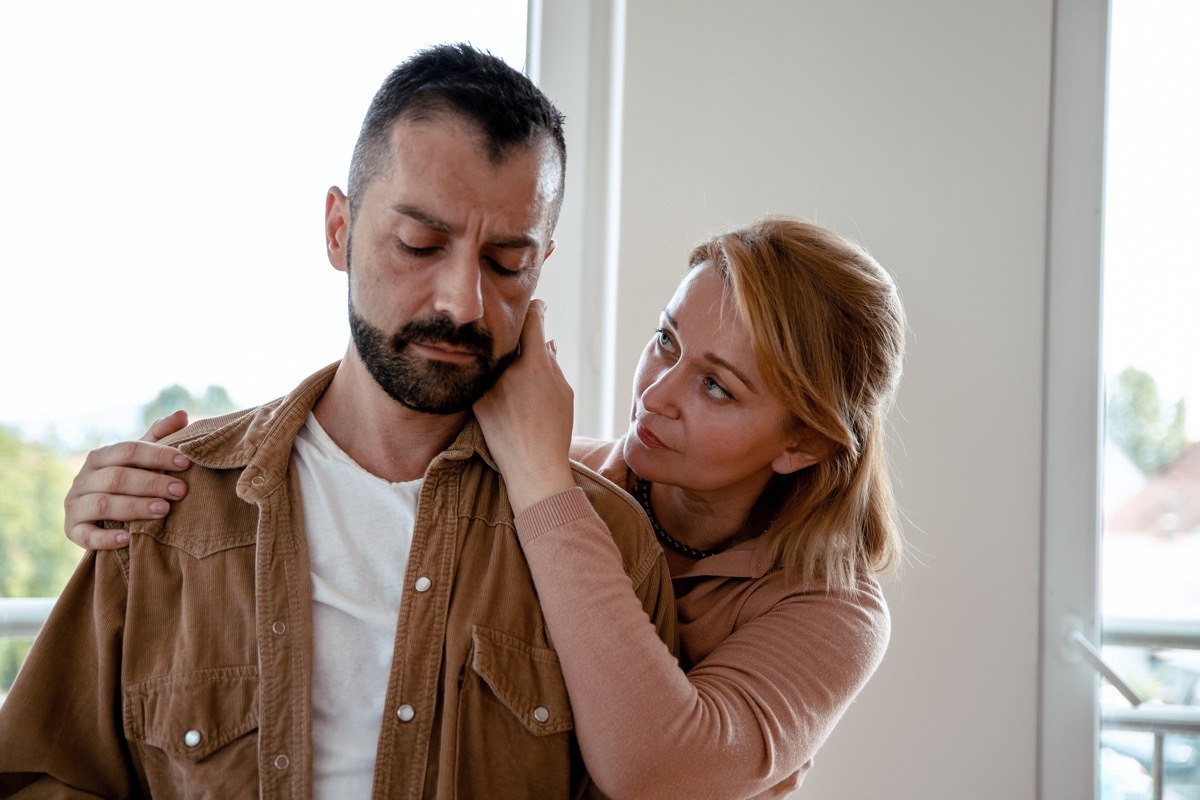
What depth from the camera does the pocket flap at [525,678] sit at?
50.3 inches

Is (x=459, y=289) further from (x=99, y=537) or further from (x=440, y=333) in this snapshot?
(x=99, y=537)

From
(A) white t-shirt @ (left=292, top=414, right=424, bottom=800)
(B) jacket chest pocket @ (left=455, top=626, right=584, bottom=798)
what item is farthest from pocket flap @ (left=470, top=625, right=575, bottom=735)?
(A) white t-shirt @ (left=292, top=414, right=424, bottom=800)

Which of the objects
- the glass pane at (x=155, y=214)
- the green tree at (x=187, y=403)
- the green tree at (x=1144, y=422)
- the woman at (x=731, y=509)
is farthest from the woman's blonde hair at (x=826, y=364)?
the green tree at (x=187, y=403)

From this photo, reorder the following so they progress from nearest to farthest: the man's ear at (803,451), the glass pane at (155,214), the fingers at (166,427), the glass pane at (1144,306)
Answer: the fingers at (166,427) < the man's ear at (803,451) < the glass pane at (155,214) < the glass pane at (1144,306)

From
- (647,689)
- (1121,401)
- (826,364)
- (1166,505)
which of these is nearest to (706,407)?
(826,364)

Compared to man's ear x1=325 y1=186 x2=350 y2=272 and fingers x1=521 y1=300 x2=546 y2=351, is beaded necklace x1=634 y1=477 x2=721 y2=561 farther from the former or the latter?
man's ear x1=325 y1=186 x2=350 y2=272

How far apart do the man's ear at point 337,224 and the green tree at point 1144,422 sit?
162cm

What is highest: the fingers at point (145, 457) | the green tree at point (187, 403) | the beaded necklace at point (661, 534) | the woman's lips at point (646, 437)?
the green tree at point (187, 403)

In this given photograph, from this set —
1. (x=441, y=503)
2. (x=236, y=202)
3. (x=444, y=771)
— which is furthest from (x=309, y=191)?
(x=444, y=771)

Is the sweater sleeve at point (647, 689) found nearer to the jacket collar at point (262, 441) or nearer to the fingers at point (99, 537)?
the jacket collar at point (262, 441)

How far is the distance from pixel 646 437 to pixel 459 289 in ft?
1.67

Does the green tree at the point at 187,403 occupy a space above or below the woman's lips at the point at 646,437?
above

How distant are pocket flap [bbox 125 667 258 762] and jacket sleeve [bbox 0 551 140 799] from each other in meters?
0.04

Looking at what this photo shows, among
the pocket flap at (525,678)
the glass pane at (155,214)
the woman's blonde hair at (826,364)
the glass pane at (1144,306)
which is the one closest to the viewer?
the pocket flap at (525,678)
